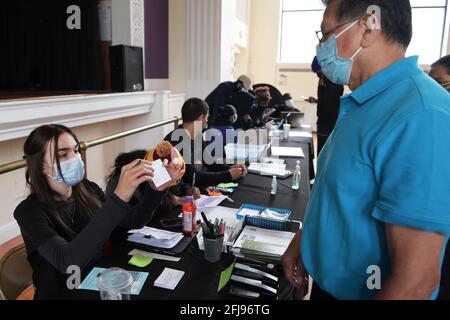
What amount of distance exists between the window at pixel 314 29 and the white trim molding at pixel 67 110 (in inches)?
209

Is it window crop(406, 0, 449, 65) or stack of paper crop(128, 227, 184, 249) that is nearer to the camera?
stack of paper crop(128, 227, 184, 249)

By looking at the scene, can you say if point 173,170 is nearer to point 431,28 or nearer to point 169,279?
point 169,279

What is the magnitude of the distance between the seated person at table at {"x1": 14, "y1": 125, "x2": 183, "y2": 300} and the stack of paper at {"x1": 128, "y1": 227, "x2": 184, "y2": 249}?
0.06m

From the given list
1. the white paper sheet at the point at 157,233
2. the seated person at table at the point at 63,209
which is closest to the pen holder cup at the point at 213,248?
the white paper sheet at the point at 157,233

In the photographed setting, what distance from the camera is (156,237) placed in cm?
132

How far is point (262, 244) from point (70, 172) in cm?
78

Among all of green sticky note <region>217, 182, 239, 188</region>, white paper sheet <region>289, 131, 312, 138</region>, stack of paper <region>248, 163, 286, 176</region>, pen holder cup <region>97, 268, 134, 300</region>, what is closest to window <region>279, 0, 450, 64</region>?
white paper sheet <region>289, 131, 312, 138</region>

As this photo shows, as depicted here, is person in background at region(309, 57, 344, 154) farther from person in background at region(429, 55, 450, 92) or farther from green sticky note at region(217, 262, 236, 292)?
green sticky note at region(217, 262, 236, 292)

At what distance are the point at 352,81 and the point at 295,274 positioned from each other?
64cm

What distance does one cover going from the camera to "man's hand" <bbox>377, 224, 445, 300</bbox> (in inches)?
25.6

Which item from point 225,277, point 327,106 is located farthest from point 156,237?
point 327,106

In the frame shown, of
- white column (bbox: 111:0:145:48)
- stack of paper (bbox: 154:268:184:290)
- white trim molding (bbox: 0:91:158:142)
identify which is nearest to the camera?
stack of paper (bbox: 154:268:184:290)
